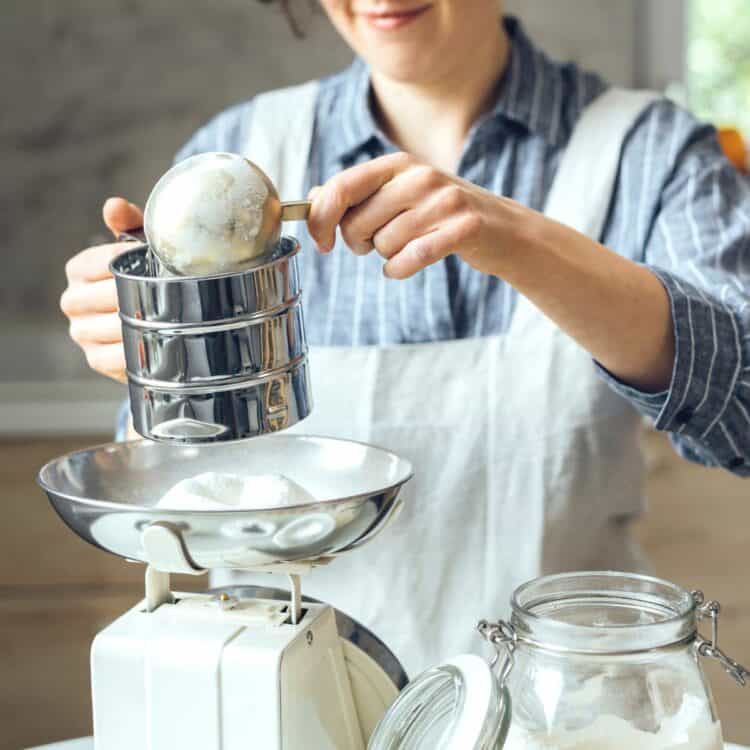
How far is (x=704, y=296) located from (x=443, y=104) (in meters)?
0.37

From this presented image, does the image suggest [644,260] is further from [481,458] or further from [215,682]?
[215,682]

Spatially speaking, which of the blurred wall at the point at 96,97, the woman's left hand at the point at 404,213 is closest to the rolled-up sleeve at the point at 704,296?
the woman's left hand at the point at 404,213

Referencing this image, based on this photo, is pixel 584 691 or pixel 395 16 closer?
pixel 584 691

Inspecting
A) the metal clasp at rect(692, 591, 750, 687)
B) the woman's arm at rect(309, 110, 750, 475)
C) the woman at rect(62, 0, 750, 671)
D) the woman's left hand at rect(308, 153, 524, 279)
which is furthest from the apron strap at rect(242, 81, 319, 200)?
the metal clasp at rect(692, 591, 750, 687)

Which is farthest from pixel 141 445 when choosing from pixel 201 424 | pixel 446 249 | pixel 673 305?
pixel 673 305

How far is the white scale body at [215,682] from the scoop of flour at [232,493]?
69mm

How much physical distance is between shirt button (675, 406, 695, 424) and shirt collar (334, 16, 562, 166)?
0.35 meters

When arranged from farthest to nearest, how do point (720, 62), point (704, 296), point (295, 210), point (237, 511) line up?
1. point (720, 62)
2. point (704, 296)
3. point (295, 210)
4. point (237, 511)

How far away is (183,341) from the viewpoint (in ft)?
2.02

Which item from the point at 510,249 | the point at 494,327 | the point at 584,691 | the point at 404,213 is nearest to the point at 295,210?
the point at 404,213

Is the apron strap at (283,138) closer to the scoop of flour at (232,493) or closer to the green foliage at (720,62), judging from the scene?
the scoop of flour at (232,493)

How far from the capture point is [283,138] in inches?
48.2

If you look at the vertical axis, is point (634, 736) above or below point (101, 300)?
below

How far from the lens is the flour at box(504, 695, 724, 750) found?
2.00 feet
